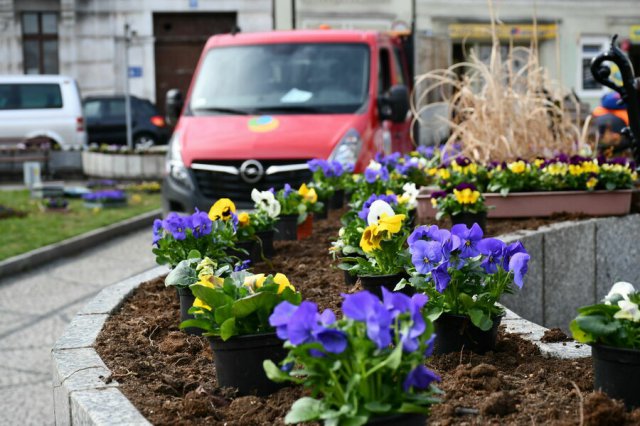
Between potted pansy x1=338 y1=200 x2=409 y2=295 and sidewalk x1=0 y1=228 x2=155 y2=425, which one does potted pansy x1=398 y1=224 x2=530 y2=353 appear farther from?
sidewalk x1=0 y1=228 x2=155 y2=425

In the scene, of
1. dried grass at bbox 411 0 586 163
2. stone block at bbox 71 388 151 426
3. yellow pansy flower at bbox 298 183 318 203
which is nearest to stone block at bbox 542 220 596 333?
yellow pansy flower at bbox 298 183 318 203

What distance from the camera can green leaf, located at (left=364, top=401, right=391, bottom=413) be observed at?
239 cm

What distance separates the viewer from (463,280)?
3.62 metres

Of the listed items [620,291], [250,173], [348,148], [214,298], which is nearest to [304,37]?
[348,148]

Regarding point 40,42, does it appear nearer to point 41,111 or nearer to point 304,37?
point 41,111

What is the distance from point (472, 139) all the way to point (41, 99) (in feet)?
60.9

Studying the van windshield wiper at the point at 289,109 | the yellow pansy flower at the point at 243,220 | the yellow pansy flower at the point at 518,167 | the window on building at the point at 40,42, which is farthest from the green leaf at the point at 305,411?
the window on building at the point at 40,42

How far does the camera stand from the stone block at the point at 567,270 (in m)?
6.61

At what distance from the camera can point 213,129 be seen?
404 inches

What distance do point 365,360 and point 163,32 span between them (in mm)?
33241

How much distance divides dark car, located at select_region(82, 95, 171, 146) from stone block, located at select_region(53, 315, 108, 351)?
25133 mm

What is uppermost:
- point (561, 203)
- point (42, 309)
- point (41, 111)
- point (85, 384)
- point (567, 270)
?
point (85, 384)

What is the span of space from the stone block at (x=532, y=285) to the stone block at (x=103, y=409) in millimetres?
3285

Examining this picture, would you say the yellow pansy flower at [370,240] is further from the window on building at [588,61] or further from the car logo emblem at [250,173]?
the window on building at [588,61]
